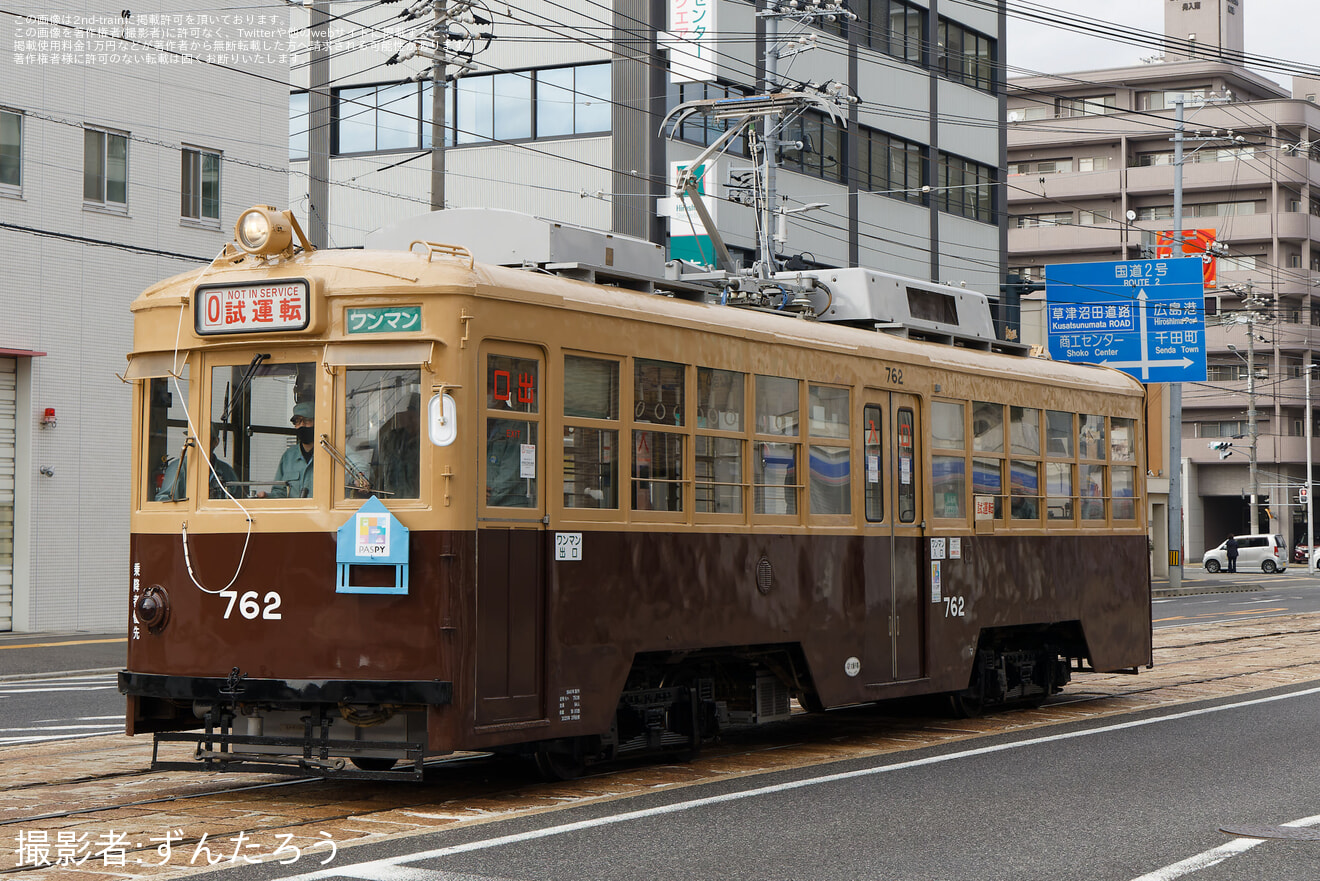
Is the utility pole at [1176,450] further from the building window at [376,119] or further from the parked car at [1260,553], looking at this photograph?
the building window at [376,119]

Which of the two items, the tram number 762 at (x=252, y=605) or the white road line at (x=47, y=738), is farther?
the white road line at (x=47, y=738)

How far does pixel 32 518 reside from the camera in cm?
2412

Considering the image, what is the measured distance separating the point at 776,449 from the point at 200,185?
18.4 m

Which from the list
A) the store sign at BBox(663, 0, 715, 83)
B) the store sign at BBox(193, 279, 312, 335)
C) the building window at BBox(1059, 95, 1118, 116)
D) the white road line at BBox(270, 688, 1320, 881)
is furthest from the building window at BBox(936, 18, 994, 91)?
the store sign at BBox(193, 279, 312, 335)

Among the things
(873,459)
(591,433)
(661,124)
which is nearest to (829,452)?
(873,459)

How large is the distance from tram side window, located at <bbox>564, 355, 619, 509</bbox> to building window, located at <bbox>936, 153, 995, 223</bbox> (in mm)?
34635

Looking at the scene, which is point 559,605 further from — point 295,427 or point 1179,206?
point 1179,206

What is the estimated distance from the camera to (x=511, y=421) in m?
9.03

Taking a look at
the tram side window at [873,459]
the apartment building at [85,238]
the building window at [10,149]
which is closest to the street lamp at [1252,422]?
the apartment building at [85,238]

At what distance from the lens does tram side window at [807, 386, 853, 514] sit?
37.3 feet

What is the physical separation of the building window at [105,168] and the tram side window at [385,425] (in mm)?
18063

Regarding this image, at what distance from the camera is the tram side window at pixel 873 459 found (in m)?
11.9

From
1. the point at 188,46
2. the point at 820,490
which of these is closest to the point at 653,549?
the point at 820,490

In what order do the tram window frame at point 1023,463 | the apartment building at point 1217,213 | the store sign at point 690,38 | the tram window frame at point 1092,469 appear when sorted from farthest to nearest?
the apartment building at point 1217,213, the store sign at point 690,38, the tram window frame at point 1092,469, the tram window frame at point 1023,463
